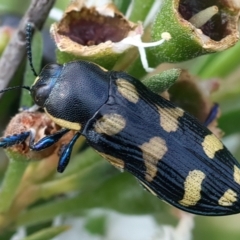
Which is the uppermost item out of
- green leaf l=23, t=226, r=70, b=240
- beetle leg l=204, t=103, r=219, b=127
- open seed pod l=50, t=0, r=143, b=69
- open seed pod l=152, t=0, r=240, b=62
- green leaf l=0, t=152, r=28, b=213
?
open seed pod l=152, t=0, r=240, b=62

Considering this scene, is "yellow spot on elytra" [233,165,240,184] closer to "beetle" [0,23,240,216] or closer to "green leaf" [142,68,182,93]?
"beetle" [0,23,240,216]

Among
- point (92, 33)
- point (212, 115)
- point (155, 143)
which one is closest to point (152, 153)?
point (155, 143)

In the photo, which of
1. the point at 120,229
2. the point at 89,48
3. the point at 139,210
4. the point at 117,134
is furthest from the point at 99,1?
the point at 120,229

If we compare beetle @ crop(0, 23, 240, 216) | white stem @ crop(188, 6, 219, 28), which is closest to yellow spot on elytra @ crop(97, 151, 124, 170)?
beetle @ crop(0, 23, 240, 216)

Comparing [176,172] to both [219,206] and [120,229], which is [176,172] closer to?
[219,206]

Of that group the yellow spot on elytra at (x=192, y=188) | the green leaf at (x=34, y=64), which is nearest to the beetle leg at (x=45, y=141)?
the green leaf at (x=34, y=64)

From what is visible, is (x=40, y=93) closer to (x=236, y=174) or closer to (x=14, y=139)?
(x=14, y=139)
